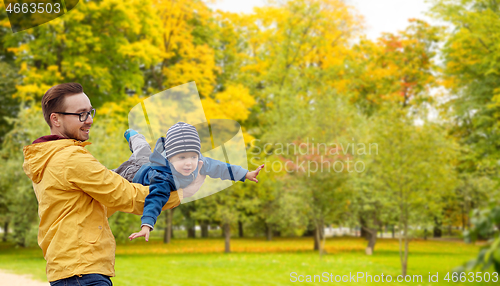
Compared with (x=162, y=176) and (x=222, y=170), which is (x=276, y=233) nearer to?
(x=222, y=170)

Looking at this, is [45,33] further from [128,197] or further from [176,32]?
[128,197]

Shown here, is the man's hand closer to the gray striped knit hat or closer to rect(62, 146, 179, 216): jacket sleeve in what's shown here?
the gray striped knit hat

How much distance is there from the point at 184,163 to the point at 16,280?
11.0m

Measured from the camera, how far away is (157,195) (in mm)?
2273

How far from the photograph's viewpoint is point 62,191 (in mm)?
2182

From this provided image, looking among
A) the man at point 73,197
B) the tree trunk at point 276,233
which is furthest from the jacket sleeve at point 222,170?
the tree trunk at point 276,233

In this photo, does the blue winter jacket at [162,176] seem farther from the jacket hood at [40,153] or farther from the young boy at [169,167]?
the jacket hood at [40,153]

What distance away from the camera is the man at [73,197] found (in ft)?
6.96

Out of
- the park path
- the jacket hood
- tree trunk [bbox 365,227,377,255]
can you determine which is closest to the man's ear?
the jacket hood

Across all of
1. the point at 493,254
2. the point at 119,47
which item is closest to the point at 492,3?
the point at 119,47

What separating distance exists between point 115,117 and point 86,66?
2.97 m

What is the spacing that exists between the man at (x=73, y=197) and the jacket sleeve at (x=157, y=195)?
0.06 m

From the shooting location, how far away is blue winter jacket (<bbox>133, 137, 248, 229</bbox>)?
2.21 metres

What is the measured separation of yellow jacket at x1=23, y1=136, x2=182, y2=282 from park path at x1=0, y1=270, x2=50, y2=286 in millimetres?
9982
